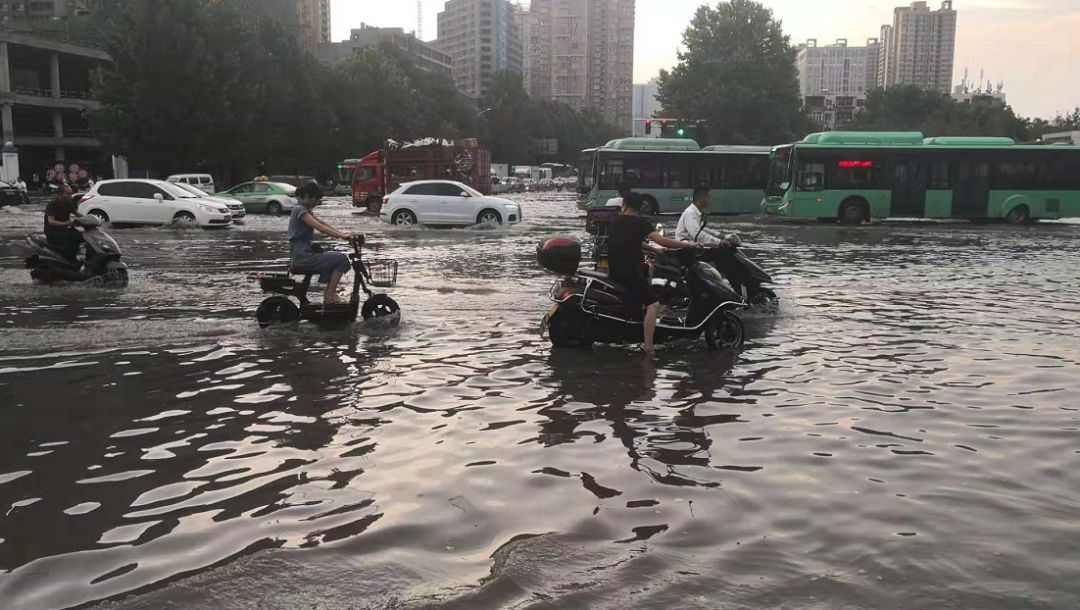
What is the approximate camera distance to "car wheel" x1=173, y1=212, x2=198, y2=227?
1011 inches

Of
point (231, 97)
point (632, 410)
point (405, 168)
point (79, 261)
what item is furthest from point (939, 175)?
point (231, 97)

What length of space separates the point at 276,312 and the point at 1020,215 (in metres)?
27.0

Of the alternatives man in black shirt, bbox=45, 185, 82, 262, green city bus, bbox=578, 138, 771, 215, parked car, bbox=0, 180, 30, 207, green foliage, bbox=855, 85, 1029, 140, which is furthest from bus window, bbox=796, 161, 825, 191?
green foliage, bbox=855, 85, 1029, 140

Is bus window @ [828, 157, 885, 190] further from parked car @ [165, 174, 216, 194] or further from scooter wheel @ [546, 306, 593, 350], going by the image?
parked car @ [165, 174, 216, 194]

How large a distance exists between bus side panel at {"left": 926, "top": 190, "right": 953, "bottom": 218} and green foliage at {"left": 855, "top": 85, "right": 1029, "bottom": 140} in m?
50.2

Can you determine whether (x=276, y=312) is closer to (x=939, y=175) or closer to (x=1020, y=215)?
(x=939, y=175)

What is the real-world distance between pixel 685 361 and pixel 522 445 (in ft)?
9.82

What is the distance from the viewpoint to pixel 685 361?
26.5ft

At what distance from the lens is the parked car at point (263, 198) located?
1405 inches

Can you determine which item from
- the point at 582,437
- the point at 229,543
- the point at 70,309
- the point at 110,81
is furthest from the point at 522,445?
the point at 110,81

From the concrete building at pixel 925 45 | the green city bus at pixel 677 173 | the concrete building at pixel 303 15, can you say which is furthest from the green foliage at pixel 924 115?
the concrete building at pixel 925 45

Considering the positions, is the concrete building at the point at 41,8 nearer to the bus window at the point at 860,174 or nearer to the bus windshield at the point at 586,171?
the bus windshield at the point at 586,171

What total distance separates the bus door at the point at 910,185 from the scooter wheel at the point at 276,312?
2449 centimetres

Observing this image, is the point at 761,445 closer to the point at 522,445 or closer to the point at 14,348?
the point at 522,445
